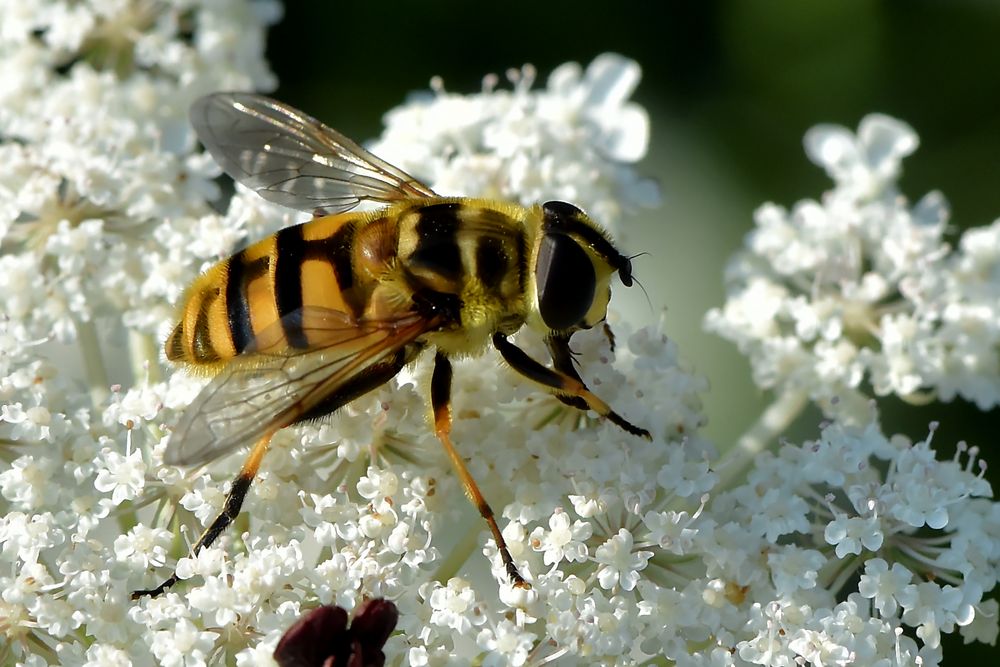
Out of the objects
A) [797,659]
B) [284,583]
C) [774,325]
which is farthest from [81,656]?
[774,325]

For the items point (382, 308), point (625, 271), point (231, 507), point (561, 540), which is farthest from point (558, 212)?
point (231, 507)

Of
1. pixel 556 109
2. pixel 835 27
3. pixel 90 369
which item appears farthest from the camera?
pixel 835 27

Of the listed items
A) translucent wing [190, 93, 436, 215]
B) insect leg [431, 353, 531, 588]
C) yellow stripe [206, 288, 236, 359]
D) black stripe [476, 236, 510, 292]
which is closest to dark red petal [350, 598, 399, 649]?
insect leg [431, 353, 531, 588]

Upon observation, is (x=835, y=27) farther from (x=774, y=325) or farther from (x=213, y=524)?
(x=213, y=524)

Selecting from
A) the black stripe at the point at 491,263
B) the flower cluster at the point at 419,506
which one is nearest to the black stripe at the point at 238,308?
the flower cluster at the point at 419,506

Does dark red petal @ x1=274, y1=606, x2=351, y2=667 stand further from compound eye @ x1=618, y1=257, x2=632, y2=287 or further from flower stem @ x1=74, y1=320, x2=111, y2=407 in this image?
flower stem @ x1=74, y1=320, x2=111, y2=407

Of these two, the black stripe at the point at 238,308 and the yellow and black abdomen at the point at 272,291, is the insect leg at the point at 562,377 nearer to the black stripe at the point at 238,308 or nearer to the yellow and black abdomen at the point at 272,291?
the yellow and black abdomen at the point at 272,291

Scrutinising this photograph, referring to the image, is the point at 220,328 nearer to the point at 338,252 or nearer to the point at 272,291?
the point at 272,291
